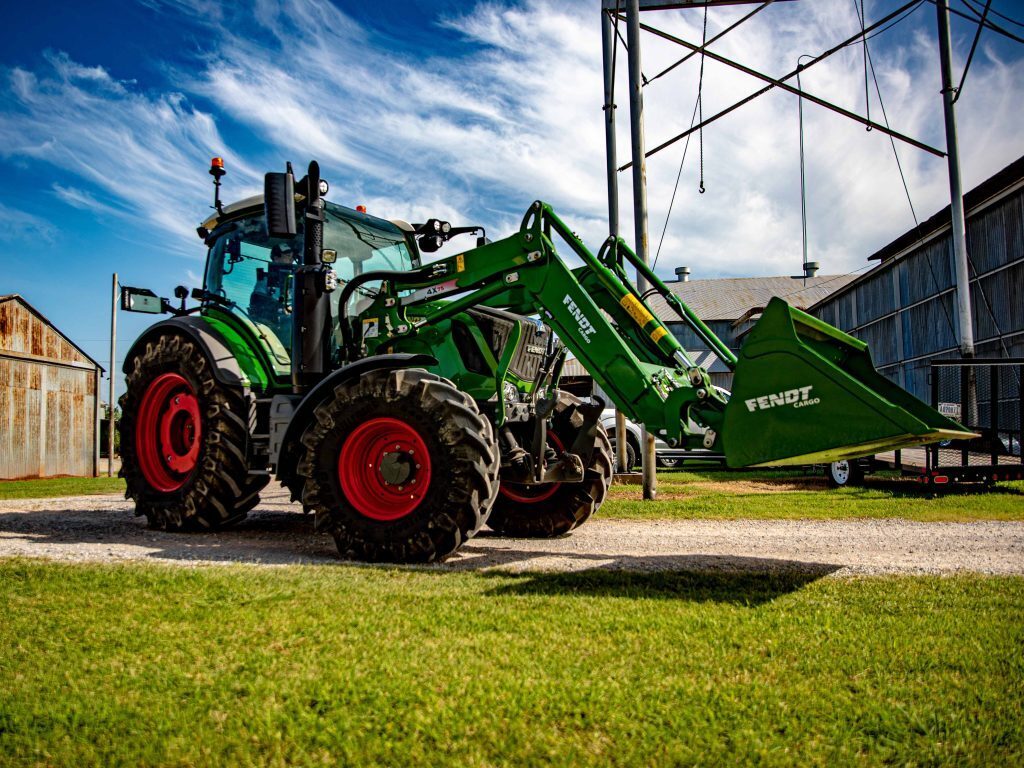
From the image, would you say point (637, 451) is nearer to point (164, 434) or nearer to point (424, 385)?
point (164, 434)

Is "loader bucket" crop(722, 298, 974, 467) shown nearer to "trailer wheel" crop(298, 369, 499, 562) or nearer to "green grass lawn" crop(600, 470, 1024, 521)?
"trailer wheel" crop(298, 369, 499, 562)

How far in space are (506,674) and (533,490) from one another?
15.2 ft

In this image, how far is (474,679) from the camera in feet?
9.97

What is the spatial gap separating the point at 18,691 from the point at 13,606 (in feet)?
4.85

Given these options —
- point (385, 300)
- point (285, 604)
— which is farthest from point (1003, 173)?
point (285, 604)

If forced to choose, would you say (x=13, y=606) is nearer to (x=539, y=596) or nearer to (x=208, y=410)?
(x=539, y=596)

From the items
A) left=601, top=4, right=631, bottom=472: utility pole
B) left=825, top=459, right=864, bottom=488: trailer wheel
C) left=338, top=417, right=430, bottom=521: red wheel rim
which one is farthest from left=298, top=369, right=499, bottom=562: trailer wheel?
left=825, top=459, right=864, bottom=488: trailer wheel

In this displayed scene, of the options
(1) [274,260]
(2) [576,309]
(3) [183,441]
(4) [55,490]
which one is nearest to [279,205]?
(1) [274,260]

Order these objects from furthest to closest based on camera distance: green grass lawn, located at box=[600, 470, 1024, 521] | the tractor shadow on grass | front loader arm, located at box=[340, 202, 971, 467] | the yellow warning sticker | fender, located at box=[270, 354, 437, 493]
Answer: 1. green grass lawn, located at box=[600, 470, 1024, 521]
2. the yellow warning sticker
3. fender, located at box=[270, 354, 437, 493]
4. front loader arm, located at box=[340, 202, 971, 467]
5. the tractor shadow on grass

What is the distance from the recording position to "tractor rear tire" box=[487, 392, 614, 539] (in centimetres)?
748

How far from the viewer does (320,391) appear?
21.1 ft

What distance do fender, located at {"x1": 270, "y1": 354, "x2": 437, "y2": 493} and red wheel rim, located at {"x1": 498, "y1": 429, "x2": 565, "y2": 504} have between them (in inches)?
67.5

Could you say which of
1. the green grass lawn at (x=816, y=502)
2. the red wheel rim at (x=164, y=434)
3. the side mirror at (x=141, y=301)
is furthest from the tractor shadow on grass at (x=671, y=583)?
the side mirror at (x=141, y=301)

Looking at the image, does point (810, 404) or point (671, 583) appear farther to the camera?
point (810, 404)
